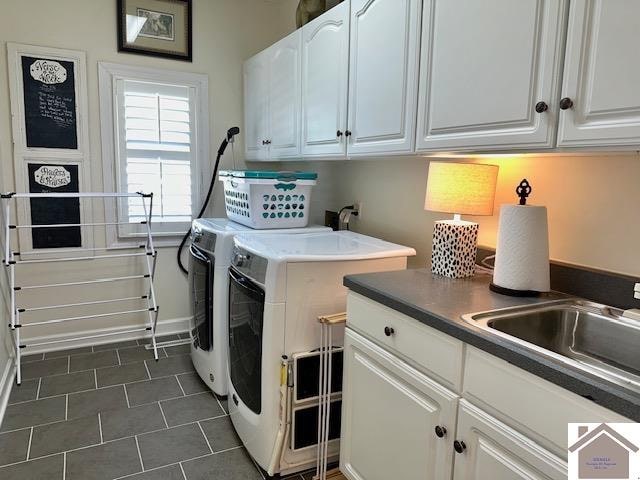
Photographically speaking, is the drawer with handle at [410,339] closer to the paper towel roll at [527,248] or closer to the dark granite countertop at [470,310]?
the dark granite countertop at [470,310]

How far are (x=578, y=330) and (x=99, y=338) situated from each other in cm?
304

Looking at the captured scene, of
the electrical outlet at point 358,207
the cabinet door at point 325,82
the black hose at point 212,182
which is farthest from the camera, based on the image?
the black hose at point 212,182

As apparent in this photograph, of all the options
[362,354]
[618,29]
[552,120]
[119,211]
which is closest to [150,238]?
[119,211]

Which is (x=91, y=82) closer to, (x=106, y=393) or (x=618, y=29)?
(x=106, y=393)

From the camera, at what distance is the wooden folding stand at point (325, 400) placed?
1806 millimetres

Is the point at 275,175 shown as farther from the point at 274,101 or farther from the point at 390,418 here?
the point at 390,418

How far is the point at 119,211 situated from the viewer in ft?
10.3

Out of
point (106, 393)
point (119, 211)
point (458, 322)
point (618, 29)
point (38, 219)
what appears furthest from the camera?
point (119, 211)

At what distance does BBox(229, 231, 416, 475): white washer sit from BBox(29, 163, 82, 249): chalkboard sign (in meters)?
1.66

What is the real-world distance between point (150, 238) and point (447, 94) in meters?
2.30

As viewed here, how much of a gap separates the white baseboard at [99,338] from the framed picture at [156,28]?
1.95 m

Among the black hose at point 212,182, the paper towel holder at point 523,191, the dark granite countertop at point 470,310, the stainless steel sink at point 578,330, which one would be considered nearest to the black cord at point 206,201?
the black hose at point 212,182

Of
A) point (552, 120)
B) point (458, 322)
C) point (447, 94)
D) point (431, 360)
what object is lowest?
point (431, 360)

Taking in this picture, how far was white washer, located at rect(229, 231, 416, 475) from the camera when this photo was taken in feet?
5.85
